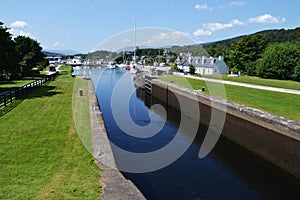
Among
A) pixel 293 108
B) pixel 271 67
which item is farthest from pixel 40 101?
pixel 271 67

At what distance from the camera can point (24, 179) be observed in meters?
7.73

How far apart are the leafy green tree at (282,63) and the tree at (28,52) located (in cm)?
4199

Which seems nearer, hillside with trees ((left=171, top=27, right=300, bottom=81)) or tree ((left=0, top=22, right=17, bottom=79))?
tree ((left=0, top=22, right=17, bottom=79))

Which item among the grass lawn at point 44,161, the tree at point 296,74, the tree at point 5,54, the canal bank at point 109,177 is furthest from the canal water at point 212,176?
the tree at point 296,74

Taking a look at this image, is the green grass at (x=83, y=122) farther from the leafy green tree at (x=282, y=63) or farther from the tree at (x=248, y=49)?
the tree at (x=248, y=49)

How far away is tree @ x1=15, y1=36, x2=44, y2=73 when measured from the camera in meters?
51.2

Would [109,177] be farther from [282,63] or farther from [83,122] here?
[282,63]

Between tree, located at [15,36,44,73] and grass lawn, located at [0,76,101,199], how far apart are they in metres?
38.8

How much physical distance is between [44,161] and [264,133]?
10.1 m

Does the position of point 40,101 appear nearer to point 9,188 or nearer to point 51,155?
point 51,155

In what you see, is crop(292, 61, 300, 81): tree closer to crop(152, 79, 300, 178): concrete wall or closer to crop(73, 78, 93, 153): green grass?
crop(152, 79, 300, 178): concrete wall

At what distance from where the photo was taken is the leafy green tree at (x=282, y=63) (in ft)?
144

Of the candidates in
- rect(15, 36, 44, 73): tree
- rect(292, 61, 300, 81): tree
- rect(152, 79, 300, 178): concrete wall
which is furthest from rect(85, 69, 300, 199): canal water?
rect(15, 36, 44, 73): tree

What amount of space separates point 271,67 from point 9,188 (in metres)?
46.0
